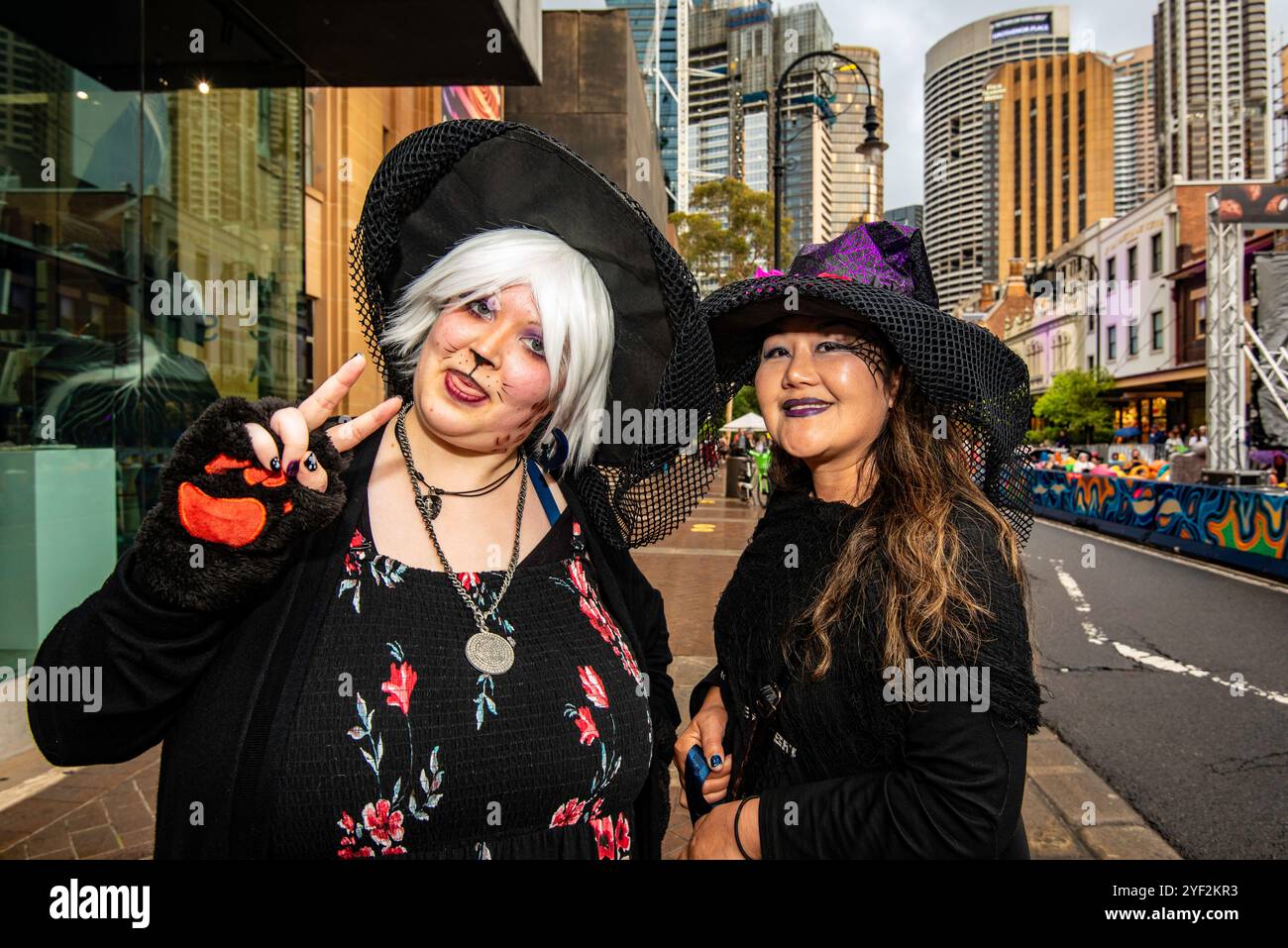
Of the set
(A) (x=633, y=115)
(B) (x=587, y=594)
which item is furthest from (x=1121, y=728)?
(A) (x=633, y=115)

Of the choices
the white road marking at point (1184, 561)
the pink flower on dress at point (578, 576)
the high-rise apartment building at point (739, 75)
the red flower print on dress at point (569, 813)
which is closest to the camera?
the red flower print on dress at point (569, 813)

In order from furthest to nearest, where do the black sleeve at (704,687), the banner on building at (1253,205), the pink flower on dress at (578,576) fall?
1. the banner on building at (1253,205)
2. the black sleeve at (704,687)
3. the pink flower on dress at (578,576)

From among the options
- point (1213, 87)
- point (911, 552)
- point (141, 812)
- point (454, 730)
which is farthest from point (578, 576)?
point (1213, 87)

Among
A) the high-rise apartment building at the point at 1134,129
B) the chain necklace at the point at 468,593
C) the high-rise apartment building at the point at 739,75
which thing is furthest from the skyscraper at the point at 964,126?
the chain necklace at the point at 468,593

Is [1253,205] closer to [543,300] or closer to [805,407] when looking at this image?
[805,407]

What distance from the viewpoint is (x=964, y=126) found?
262ft

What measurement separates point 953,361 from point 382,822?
1460mm

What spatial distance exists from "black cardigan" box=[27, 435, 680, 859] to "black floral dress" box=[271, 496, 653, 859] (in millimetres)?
45

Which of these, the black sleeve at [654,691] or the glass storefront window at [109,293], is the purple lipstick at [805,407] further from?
the glass storefront window at [109,293]

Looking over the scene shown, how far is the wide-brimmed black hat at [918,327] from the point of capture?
65.4 inches

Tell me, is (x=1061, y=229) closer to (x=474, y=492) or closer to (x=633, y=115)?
(x=633, y=115)

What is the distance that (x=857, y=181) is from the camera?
51250 mm

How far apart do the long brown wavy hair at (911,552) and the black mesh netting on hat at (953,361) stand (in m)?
0.08
